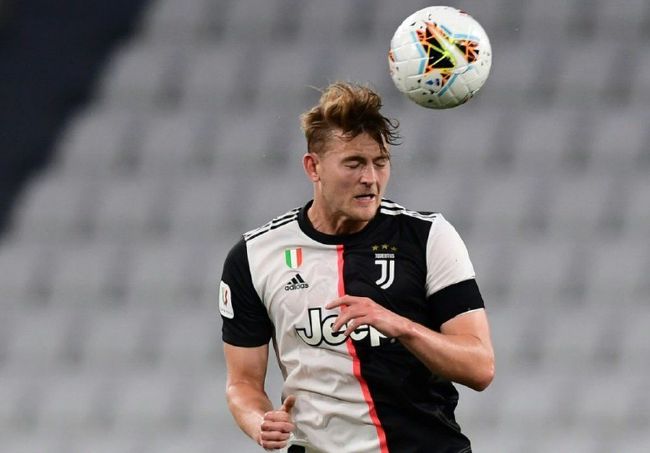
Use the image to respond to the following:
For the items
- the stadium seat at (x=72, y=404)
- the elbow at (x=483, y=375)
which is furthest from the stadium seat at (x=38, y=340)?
the elbow at (x=483, y=375)

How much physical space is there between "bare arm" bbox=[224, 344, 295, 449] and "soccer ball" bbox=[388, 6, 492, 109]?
2.72ft

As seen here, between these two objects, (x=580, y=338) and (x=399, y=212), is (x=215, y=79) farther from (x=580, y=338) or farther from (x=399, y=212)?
(x=399, y=212)

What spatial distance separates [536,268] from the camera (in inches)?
263

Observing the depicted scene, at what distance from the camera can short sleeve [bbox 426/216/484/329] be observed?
332 cm

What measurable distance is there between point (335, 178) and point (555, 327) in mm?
3375

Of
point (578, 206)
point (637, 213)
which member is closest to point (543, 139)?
point (578, 206)

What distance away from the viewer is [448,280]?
11.0ft

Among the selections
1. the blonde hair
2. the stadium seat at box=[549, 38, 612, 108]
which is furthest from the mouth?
the stadium seat at box=[549, 38, 612, 108]

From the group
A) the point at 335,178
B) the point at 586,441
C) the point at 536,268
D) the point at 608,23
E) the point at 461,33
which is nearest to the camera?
the point at 335,178

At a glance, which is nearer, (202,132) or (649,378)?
(649,378)

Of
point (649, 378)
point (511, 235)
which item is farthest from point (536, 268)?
point (649, 378)

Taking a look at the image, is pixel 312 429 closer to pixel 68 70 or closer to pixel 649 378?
pixel 649 378

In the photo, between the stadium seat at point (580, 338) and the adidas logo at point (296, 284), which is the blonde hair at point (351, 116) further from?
the stadium seat at point (580, 338)

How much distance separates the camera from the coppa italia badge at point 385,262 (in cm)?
339
